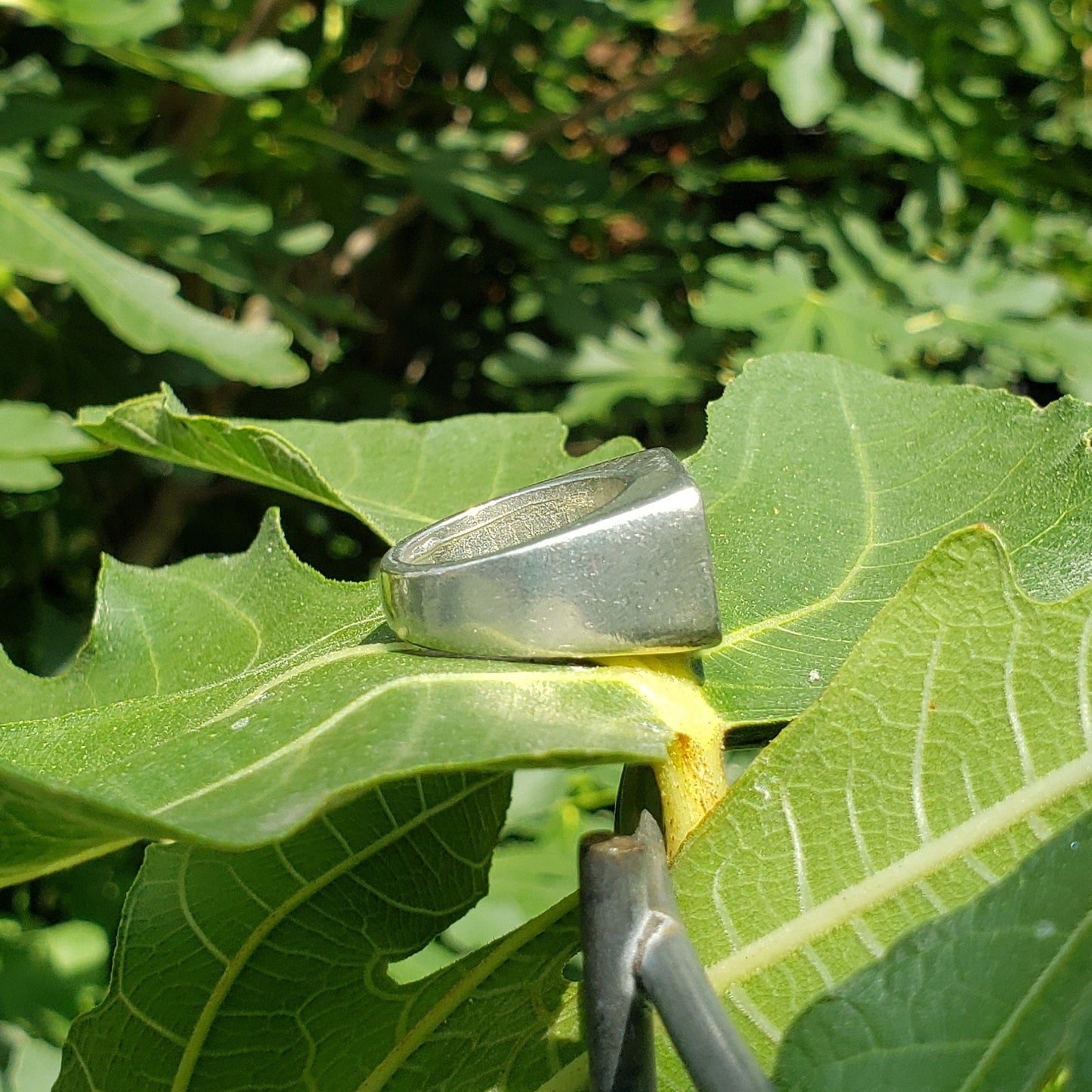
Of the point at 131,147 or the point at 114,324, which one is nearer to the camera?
the point at 114,324

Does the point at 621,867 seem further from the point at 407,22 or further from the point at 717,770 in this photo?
the point at 407,22

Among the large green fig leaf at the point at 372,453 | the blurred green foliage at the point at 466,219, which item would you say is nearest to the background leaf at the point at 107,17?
the blurred green foliage at the point at 466,219

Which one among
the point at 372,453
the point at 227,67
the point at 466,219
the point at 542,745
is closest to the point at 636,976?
the point at 542,745

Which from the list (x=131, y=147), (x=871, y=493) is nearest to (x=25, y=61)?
(x=131, y=147)

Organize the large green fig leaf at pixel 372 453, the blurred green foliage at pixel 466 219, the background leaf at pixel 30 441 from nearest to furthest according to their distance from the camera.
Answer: the large green fig leaf at pixel 372 453
the background leaf at pixel 30 441
the blurred green foliage at pixel 466 219

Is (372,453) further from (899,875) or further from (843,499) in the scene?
(899,875)

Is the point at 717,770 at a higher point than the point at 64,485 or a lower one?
higher

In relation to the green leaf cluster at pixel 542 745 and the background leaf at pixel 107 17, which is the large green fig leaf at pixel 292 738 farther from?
the background leaf at pixel 107 17

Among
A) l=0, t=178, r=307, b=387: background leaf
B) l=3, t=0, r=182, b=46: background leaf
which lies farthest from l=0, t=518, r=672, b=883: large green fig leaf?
l=3, t=0, r=182, b=46: background leaf

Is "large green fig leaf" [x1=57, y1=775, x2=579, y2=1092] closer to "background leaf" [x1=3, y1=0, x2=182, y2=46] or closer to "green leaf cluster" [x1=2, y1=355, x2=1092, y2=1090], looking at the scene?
"green leaf cluster" [x1=2, y1=355, x2=1092, y2=1090]
